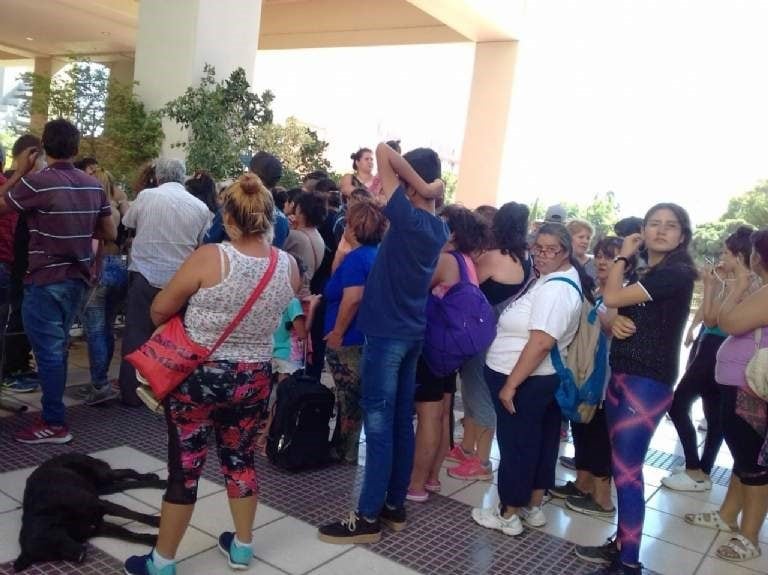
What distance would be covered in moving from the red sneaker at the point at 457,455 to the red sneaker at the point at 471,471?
115mm

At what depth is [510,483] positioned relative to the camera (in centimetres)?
331

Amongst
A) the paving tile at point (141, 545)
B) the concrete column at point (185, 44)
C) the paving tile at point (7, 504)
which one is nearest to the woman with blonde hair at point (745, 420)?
the paving tile at point (141, 545)

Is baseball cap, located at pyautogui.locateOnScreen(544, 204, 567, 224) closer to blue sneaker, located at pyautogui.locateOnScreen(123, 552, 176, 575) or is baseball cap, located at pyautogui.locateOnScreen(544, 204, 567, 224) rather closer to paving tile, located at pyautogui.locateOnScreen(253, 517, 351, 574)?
paving tile, located at pyautogui.locateOnScreen(253, 517, 351, 574)

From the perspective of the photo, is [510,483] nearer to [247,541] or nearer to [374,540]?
[374,540]

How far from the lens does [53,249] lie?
3.68 metres

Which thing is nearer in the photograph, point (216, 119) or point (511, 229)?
point (511, 229)

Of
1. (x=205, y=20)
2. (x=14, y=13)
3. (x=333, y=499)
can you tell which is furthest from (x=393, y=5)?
(x=333, y=499)

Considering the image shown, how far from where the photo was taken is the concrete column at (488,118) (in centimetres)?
1381

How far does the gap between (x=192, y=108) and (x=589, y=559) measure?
653cm

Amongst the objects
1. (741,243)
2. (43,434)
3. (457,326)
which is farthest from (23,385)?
(741,243)

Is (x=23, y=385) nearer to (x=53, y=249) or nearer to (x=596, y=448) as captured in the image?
(x=53, y=249)

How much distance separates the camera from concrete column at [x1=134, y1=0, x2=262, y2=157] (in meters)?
7.99

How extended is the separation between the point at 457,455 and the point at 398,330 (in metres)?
1.67

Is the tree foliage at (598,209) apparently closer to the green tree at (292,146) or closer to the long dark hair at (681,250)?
the green tree at (292,146)
